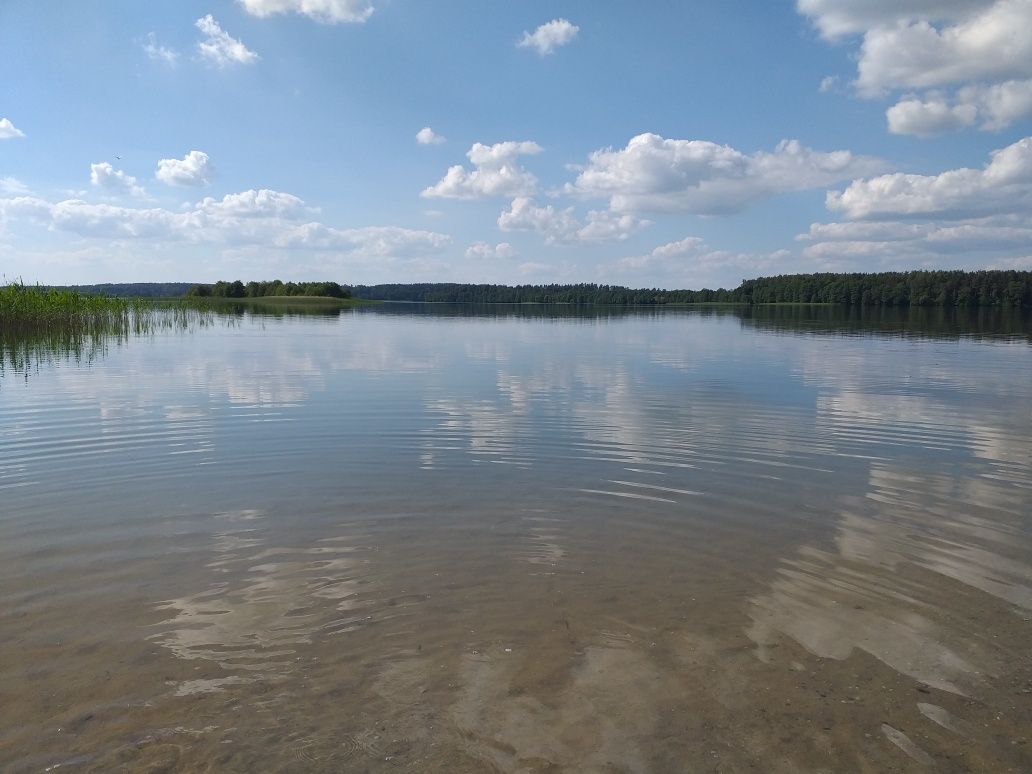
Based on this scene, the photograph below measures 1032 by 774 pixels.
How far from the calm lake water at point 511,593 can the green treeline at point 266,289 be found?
446 ft

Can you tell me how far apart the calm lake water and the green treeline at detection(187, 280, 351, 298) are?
136019 millimetres

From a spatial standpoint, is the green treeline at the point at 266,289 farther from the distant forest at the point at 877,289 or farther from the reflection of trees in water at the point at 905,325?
the reflection of trees in water at the point at 905,325

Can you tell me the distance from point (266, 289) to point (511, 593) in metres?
161

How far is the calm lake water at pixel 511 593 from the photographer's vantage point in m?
4.61

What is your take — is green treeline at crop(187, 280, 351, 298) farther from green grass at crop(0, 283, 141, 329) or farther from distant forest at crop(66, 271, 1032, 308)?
green grass at crop(0, 283, 141, 329)

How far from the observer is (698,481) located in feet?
35.8

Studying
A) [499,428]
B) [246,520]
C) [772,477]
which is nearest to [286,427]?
[499,428]

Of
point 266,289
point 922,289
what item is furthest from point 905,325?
point 266,289

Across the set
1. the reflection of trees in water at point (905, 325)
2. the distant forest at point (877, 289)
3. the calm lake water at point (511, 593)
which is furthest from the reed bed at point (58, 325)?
the distant forest at point (877, 289)

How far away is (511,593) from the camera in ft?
22.2

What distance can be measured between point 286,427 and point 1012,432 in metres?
15.4

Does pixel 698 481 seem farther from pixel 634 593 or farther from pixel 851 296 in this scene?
pixel 851 296

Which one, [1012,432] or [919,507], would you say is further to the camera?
[1012,432]

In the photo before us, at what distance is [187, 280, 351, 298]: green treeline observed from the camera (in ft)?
470
